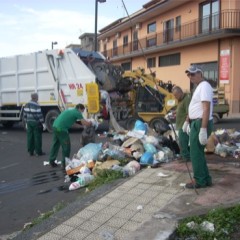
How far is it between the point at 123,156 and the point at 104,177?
117cm

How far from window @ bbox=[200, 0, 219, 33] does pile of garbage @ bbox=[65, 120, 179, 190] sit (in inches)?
656

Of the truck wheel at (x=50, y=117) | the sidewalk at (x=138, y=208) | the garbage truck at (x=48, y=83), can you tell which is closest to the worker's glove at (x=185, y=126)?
the sidewalk at (x=138, y=208)

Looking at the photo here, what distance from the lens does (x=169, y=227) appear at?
407 centimetres

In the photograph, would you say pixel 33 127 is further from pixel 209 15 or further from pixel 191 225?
pixel 209 15

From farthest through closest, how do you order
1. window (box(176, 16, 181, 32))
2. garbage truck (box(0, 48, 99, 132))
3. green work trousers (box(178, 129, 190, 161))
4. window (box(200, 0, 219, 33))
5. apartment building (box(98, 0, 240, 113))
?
window (box(176, 16, 181, 32))
window (box(200, 0, 219, 33))
apartment building (box(98, 0, 240, 113))
garbage truck (box(0, 48, 99, 132))
green work trousers (box(178, 129, 190, 161))

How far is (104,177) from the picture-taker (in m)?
6.71

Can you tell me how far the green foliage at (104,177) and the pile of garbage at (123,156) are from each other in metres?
0.10

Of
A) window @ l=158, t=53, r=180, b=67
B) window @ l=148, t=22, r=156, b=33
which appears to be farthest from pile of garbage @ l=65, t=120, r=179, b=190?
window @ l=148, t=22, r=156, b=33

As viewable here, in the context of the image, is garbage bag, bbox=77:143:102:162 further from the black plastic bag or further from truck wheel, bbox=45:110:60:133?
truck wheel, bbox=45:110:60:133

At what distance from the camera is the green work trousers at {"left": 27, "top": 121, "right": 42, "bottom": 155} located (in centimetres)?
1016

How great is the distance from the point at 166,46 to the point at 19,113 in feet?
51.6

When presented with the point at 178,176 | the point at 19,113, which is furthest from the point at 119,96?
the point at 178,176

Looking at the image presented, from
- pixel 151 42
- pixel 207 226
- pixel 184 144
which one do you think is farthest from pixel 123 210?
pixel 151 42

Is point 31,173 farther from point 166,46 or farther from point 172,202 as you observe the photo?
point 166,46
